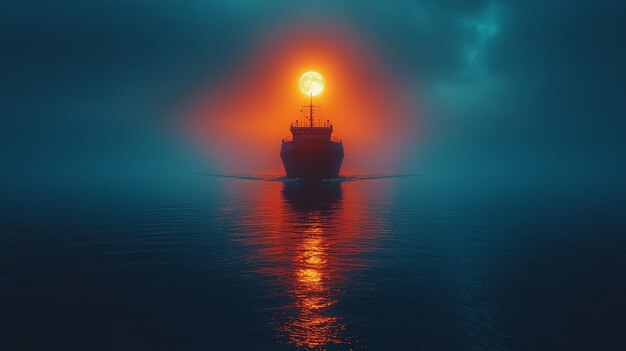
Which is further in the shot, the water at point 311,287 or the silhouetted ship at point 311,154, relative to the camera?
the silhouetted ship at point 311,154

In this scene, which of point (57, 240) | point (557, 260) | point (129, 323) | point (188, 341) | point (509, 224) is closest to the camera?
point (188, 341)

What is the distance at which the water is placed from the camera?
11039 millimetres

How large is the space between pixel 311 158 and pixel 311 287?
67841 millimetres

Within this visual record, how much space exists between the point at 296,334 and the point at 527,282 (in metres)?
10.2

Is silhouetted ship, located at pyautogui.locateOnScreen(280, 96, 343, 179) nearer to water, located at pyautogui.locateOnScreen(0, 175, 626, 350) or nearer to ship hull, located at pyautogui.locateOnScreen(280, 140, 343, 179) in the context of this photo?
ship hull, located at pyautogui.locateOnScreen(280, 140, 343, 179)

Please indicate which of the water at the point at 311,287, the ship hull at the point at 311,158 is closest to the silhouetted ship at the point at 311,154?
the ship hull at the point at 311,158

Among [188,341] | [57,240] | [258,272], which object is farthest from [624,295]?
[57,240]

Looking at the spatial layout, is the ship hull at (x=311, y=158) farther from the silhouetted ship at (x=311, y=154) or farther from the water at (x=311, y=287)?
the water at (x=311, y=287)

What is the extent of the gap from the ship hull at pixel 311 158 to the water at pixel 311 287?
49879 mm

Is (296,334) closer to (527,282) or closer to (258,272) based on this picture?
(258,272)

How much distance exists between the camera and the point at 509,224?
33.1 meters

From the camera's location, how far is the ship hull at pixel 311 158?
80188mm

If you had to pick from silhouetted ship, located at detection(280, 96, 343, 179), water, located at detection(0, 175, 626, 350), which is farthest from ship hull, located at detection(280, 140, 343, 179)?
water, located at detection(0, 175, 626, 350)

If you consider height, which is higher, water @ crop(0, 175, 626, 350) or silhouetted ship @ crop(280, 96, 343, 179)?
silhouetted ship @ crop(280, 96, 343, 179)
